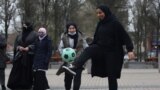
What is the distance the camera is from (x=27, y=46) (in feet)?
46.1

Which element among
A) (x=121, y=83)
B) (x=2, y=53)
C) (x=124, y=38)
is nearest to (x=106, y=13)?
(x=124, y=38)

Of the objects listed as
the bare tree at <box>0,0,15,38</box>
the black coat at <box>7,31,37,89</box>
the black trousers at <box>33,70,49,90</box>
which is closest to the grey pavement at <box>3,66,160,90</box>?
the black coat at <box>7,31,37,89</box>

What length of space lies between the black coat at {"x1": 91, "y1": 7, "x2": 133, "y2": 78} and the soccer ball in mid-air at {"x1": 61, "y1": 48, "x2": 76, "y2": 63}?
2.26m

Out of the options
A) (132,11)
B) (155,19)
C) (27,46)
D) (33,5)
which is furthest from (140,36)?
(27,46)

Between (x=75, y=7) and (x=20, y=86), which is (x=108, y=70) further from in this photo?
(x=75, y=7)

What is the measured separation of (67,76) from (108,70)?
9.54 feet

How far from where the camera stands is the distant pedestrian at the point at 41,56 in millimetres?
13430

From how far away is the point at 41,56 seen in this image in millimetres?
13406

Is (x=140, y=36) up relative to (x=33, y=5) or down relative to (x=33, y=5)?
down

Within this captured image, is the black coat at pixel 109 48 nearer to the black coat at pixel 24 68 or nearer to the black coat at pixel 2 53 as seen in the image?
the black coat at pixel 24 68

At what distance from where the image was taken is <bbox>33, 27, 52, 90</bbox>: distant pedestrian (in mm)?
13430

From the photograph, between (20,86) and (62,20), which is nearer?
(20,86)

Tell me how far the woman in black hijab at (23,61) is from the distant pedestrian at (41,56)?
40 centimetres

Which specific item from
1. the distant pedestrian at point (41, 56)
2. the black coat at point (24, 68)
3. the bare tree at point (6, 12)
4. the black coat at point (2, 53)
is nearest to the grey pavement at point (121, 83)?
the black coat at point (2, 53)
